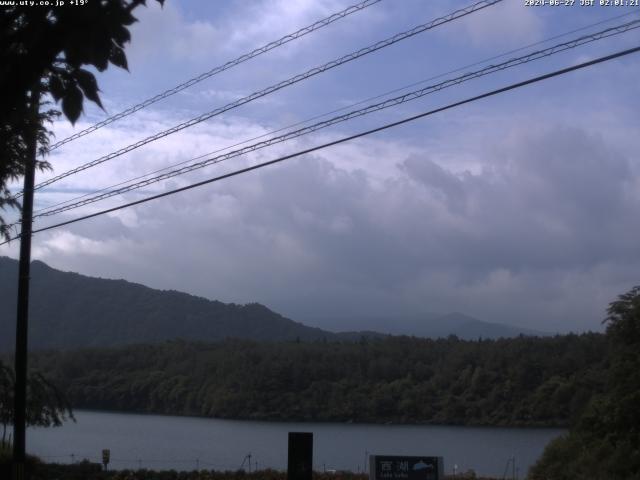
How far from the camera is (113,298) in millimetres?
110438

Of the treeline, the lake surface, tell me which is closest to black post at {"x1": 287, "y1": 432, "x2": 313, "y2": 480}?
the lake surface

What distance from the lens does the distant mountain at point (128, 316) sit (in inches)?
3792

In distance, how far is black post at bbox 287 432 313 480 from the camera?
13711mm

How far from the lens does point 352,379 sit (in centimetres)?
4428

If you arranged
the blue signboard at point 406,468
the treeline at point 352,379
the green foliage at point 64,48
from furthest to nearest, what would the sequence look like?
the treeline at point 352,379, the blue signboard at point 406,468, the green foliage at point 64,48

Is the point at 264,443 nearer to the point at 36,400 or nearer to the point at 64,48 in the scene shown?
the point at 36,400

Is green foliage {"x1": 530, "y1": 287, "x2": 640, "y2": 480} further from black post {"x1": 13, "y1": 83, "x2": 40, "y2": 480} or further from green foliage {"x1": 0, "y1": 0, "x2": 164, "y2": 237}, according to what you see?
green foliage {"x1": 0, "y1": 0, "x2": 164, "y2": 237}

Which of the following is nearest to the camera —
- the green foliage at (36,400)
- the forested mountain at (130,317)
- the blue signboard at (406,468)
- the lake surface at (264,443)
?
the blue signboard at (406,468)

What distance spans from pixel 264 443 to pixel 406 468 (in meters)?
22.0

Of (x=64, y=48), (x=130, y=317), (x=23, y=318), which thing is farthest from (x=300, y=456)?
(x=130, y=317)

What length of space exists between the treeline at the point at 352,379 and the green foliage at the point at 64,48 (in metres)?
24.7

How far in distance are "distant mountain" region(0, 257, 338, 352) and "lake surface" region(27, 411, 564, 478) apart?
50.3 meters

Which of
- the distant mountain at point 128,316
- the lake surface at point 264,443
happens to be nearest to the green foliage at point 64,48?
the lake surface at point 264,443

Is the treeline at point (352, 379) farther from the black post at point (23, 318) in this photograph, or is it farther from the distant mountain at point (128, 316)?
the distant mountain at point (128, 316)
